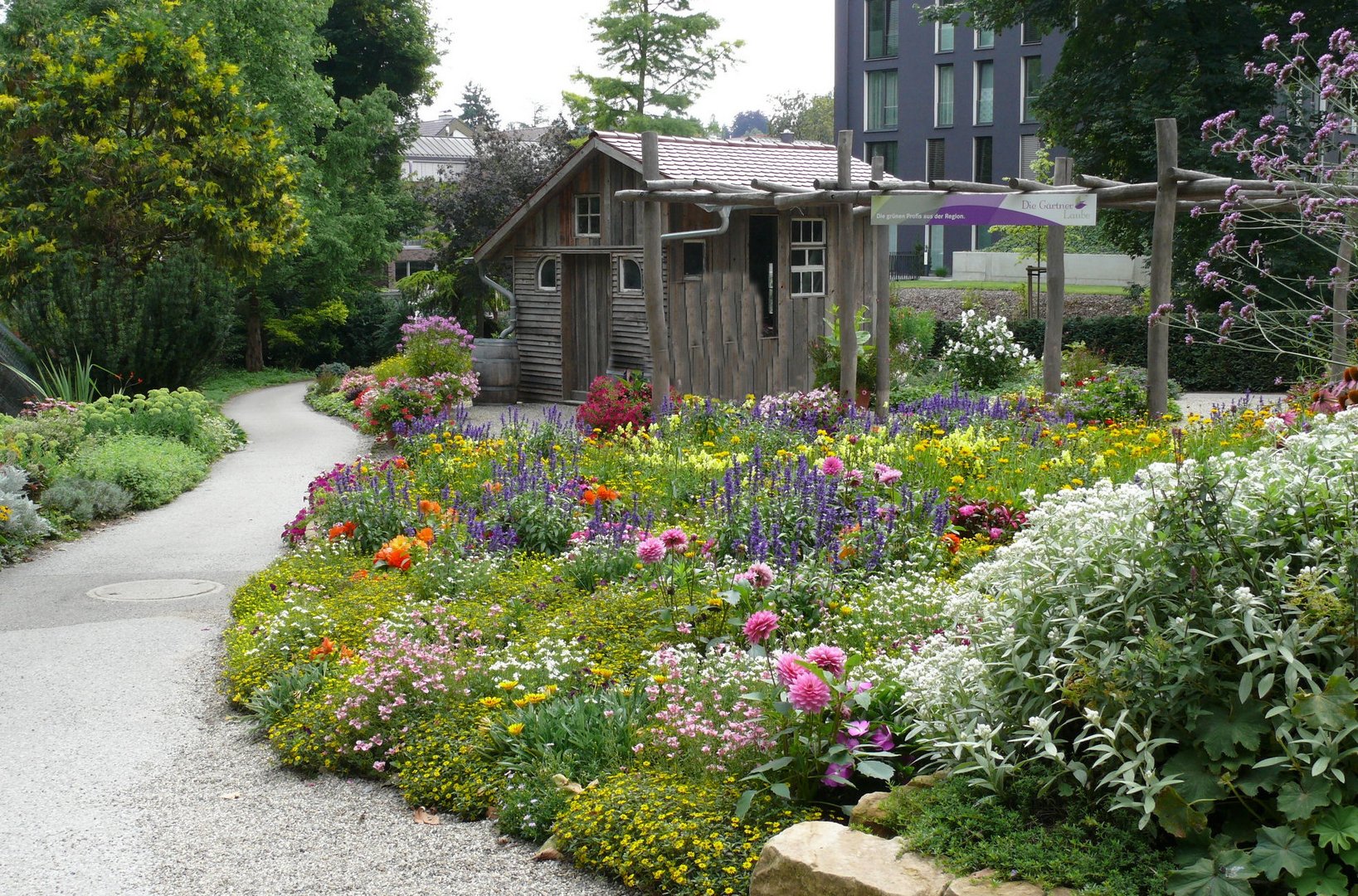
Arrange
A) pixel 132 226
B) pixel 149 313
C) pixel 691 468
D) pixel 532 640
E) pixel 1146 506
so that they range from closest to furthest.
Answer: pixel 1146 506, pixel 532 640, pixel 691 468, pixel 149 313, pixel 132 226

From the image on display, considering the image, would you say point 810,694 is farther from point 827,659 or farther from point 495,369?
point 495,369

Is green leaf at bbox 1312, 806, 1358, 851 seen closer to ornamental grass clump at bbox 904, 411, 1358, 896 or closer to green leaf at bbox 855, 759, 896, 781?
ornamental grass clump at bbox 904, 411, 1358, 896

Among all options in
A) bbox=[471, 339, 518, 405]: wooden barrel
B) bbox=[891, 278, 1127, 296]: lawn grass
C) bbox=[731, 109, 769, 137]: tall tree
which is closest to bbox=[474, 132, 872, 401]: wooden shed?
bbox=[471, 339, 518, 405]: wooden barrel

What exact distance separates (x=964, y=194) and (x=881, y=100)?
37879 mm

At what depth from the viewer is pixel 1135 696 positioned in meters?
3.50

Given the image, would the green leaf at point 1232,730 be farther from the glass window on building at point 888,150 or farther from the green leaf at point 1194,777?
the glass window on building at point 888,150

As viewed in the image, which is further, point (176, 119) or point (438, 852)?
point (176, 119)

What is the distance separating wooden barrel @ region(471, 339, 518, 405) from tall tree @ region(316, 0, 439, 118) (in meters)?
14.5

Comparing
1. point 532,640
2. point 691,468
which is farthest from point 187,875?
point 691,468

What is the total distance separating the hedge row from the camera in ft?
63.4

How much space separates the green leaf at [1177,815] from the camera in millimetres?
3273

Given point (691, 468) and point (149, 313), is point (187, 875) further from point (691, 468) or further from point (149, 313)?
point (149, 313)

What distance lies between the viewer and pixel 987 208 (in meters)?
11.4

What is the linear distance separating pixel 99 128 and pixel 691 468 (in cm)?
1271
